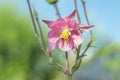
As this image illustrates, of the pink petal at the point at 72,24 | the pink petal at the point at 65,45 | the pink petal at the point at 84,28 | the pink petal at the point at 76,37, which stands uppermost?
the pink petal at the point at 72,24

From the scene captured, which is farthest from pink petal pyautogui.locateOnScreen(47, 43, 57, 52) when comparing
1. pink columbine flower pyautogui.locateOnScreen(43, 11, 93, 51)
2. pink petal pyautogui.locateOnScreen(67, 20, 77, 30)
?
pink petal pyautogui.locateOnScreen(67, 20, 77, 30)

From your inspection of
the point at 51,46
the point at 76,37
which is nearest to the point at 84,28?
the point at 76,37

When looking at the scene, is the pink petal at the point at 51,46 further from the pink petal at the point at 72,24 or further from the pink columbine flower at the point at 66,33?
the pink petal at the point at 72,24

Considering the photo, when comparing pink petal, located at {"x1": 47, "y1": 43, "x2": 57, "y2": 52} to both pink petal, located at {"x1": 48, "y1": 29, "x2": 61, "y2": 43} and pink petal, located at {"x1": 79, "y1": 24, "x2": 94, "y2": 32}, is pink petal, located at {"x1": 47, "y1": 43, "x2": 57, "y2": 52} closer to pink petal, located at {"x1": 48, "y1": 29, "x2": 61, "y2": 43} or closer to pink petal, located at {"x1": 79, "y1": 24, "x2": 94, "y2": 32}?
pink petal, located at {"x1": 48, "y1": 29, "x2": 61, "y2": 43}

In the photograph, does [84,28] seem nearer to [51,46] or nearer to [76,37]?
[76,37]

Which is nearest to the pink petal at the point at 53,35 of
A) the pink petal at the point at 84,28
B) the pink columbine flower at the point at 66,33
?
the pink columbine flower at the point at 66,33

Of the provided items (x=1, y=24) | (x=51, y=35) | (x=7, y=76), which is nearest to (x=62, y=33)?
(x=51, y=35)
